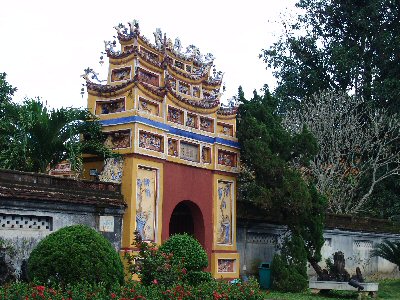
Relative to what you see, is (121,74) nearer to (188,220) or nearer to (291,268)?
(188,220)

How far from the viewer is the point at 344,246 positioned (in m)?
24.7

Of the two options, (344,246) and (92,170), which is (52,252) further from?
(344,246)

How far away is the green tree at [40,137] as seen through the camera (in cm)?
1520

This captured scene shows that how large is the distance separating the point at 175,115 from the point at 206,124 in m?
1.46

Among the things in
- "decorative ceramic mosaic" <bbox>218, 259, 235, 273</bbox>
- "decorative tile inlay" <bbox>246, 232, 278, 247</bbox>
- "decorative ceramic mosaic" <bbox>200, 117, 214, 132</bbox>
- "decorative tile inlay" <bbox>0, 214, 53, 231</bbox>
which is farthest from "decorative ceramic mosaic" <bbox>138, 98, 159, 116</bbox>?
"decorative tile inlay" <bbox>246, 232, 278, 247</bbox>

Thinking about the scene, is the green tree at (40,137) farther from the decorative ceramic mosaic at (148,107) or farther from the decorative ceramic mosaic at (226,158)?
the decorative ceramic mosaic at (226,158)

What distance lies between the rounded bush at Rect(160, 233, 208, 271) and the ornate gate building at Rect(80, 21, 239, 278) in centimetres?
190

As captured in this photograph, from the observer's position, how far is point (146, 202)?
1647cm

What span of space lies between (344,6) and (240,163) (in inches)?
717

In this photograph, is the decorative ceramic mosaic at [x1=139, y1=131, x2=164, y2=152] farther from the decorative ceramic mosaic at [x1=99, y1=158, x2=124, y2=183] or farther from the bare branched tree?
the bare branched tree

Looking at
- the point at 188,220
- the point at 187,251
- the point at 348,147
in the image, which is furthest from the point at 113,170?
the point at 348,147

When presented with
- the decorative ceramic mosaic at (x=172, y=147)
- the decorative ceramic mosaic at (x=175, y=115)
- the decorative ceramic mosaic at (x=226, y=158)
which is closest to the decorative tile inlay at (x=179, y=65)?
the decorative ceramic mosaic at (x=175, y=115)

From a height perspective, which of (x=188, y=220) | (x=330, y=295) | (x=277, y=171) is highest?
(x=277, y=171)

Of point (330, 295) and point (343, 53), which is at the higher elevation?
point (343, 53)
